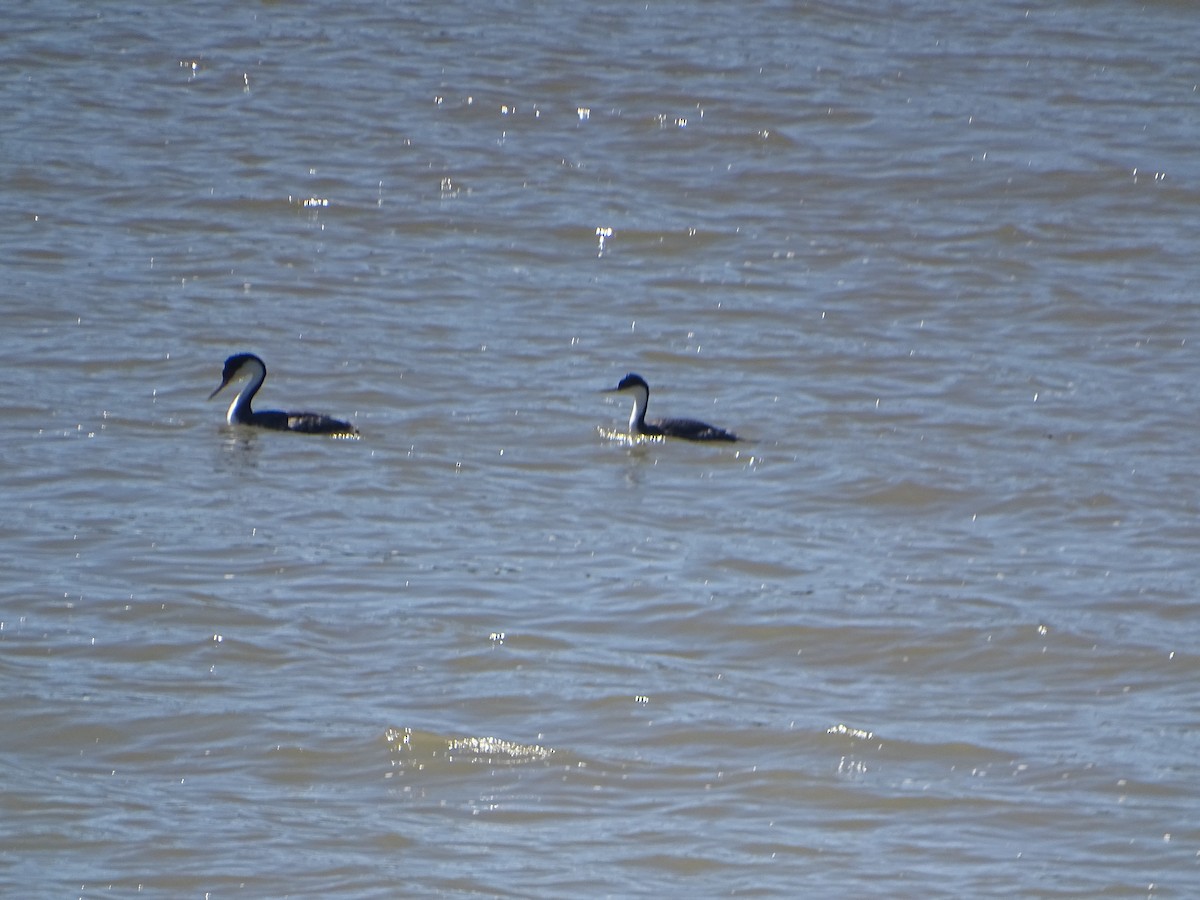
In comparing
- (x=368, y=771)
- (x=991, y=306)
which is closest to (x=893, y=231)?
(x=991, y=306)

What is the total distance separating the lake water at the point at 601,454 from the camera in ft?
20.8

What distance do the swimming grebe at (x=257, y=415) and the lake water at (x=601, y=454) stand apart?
0.41ft

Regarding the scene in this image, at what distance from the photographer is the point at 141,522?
30.9 feet

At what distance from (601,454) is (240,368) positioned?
231 cm

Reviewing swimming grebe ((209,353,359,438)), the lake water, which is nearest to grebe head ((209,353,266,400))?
swimming grebe ((209,353,359,438))

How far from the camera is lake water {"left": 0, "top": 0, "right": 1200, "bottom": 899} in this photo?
634 cm

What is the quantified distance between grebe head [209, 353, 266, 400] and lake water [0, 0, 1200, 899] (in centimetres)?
34

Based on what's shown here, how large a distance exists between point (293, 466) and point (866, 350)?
405 centimetres

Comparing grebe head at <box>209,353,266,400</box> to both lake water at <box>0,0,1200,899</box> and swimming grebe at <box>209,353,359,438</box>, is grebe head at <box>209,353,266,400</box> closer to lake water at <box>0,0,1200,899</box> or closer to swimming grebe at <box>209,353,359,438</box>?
swimming grebe at <box>209,353,359,438</box>

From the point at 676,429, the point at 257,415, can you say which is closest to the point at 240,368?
the point at 257,415

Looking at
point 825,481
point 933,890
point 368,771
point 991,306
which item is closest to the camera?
point 933,890

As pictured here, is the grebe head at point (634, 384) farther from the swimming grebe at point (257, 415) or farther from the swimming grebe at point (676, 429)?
the swimming grebe at point (257, 415)

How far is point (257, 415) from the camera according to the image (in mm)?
11648

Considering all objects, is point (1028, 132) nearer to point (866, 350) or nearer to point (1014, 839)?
point (866, 350)
